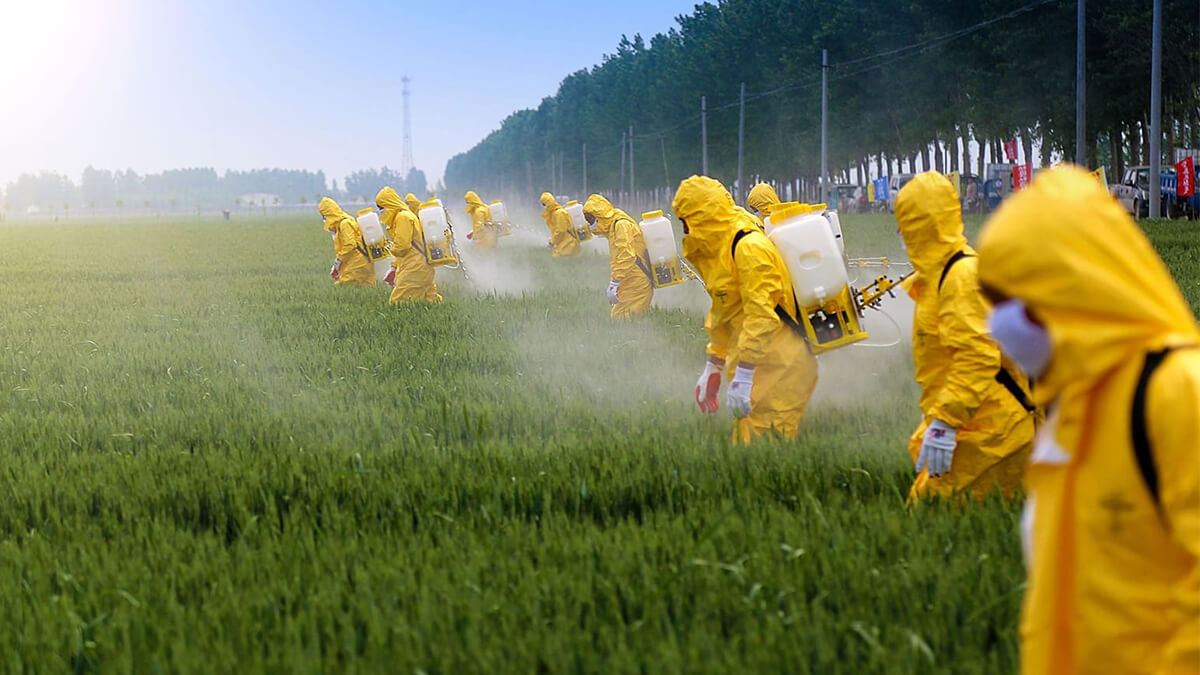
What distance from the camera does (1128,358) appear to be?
2264 mm

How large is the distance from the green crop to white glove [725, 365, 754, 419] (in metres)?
0.22

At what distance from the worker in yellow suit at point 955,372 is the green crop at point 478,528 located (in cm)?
32

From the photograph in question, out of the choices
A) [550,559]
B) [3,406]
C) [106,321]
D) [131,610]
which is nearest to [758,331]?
[550,559]

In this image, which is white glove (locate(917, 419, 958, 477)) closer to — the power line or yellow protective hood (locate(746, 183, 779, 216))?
yellow protective hood (locate(746, 183, 779, 216))

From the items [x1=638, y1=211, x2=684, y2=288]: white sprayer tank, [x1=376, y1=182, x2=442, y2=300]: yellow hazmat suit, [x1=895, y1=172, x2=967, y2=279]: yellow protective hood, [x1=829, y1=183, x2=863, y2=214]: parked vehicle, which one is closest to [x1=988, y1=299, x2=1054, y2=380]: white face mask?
[x1=895, y1=172, x2=967, y2=279]: yellow protective hood

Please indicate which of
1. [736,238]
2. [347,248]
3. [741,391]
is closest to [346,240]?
[347,248]

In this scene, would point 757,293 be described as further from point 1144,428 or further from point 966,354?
point 1144,428

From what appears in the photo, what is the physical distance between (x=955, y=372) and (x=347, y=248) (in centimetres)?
1875

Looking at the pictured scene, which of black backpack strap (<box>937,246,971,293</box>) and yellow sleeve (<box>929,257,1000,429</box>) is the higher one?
black backpack strap (<box>937,246,971,293</box>)

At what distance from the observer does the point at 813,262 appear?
23.6 ft

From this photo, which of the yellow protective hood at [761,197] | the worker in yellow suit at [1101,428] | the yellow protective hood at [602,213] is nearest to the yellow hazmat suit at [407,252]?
the yellow protective hood at [602,213]

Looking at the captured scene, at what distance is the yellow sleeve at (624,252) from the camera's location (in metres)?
15.6

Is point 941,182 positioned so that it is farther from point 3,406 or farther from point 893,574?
point 3,406

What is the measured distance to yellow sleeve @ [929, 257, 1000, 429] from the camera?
5.20 m
